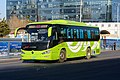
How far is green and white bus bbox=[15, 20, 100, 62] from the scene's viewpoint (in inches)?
1048

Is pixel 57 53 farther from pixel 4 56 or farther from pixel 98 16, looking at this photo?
pixel 98 16

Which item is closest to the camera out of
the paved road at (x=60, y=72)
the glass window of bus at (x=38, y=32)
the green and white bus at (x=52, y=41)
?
the paved road at (x=60, y=72)

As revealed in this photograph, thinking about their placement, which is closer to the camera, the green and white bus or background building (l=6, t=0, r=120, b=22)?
the green and white bus

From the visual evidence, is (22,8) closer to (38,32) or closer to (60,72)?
(38,32)

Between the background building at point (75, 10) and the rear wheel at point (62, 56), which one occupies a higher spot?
the background building at point (75, 10)

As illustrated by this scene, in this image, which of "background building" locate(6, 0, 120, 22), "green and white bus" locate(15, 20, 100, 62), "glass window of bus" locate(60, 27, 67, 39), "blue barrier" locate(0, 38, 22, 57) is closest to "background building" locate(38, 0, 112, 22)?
"background building" locate(6, 0, 120, 22)

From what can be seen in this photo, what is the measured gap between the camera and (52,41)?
26.8m

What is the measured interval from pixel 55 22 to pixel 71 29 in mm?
1928

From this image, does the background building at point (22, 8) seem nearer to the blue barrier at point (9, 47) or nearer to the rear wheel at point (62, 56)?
the blue barrier at point (9, 47)

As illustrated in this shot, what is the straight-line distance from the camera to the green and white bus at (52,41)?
26609 mm

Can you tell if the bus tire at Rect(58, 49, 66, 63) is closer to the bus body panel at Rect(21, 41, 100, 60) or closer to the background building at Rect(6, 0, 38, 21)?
the bus body panel at Rect(21, 41, 100, 60)

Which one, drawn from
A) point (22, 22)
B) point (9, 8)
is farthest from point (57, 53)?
point (9, 8)

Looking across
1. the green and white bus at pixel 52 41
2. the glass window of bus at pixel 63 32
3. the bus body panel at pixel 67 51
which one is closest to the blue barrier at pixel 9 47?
the bus body panel at pixel 67 51

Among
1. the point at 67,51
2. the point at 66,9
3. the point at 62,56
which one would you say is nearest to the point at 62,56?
the point at 62,56
